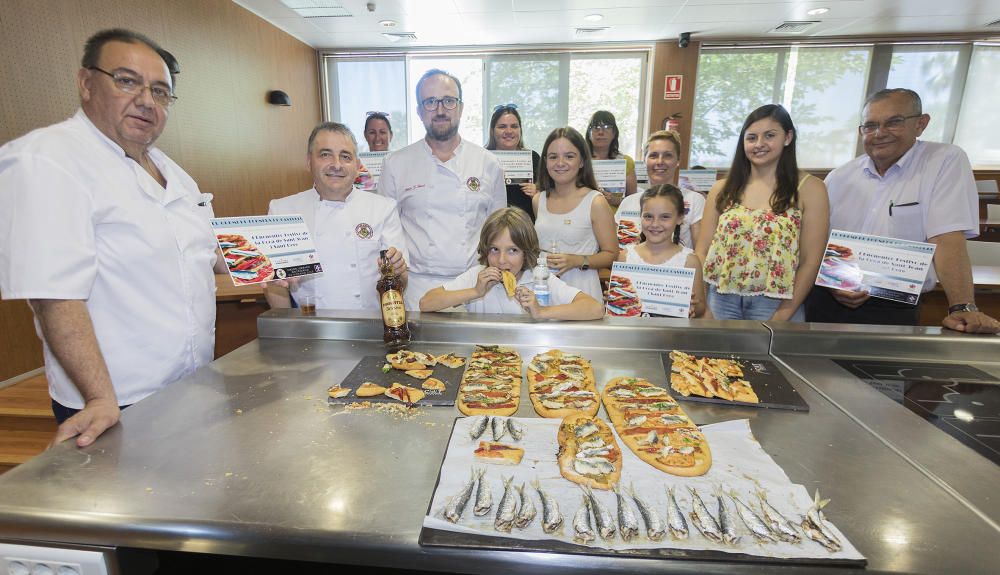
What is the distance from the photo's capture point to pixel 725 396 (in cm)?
133

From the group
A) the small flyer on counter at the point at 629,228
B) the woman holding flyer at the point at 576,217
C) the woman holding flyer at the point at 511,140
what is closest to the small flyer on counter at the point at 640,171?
the small flyer on counter at the point at 629,228

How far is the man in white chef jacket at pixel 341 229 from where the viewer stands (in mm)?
2027

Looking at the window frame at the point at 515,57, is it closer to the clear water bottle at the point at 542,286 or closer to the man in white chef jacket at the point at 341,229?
the man in white chef jacket at the point at 341,229

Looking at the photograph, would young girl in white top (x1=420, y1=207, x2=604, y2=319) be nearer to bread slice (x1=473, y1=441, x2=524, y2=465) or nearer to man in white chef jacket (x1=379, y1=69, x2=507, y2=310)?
man in white chef jacket (x1=379, y1=69, x2=507, y2=310)

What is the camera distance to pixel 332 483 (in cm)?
96

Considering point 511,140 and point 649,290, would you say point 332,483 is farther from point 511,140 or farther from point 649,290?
point 511,140

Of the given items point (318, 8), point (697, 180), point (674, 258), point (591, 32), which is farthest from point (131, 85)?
point (591, 32)

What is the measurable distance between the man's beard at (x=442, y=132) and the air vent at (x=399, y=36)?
4754 millimetres

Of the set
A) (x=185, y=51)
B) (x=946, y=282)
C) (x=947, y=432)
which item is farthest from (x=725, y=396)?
(x=185, y=51)

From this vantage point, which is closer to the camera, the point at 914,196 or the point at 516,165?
the point at 914,196

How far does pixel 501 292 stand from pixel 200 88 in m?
4.69

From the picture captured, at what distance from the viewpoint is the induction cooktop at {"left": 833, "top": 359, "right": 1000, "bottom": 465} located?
1146mm

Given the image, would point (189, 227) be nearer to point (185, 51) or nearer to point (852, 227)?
point (852, 227)

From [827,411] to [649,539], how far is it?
78cm
